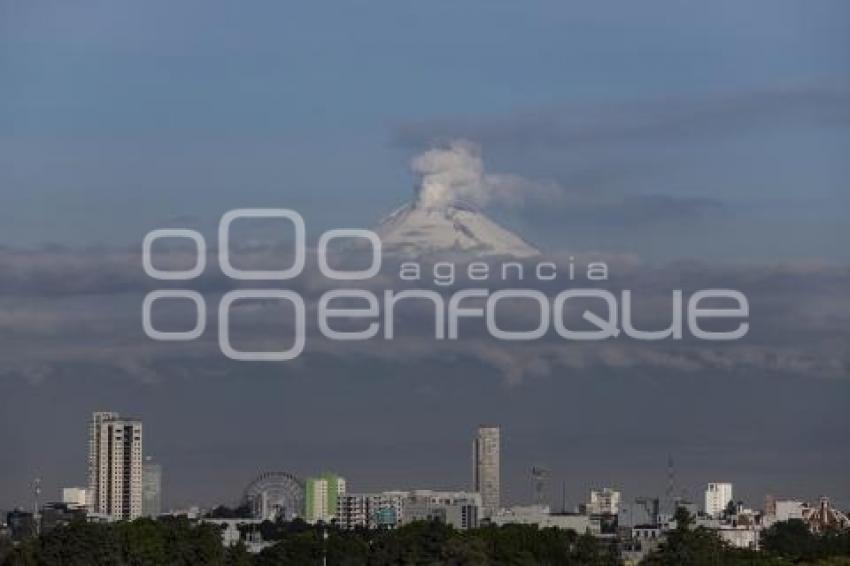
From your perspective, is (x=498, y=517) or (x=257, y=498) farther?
(x=257, y=498)

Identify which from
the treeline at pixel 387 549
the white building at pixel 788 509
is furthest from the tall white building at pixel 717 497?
the treeline at pixel 387 549

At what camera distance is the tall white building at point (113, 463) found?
8769 cm

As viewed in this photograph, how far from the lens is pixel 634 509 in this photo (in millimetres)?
96312

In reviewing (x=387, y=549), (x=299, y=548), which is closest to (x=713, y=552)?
(x=387, y=549)

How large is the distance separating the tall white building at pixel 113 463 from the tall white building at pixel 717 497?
85.5ft

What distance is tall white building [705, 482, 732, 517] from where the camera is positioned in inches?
4043

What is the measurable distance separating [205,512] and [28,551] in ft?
121

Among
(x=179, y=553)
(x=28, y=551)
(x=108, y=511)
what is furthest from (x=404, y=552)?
(x=108, y=511)

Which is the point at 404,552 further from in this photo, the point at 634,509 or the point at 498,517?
the point at 634,509

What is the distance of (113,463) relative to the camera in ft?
303

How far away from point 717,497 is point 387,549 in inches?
2131

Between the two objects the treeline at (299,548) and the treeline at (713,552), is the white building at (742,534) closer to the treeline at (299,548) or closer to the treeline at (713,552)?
the treeline at (713,552)

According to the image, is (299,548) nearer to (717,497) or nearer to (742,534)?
(742,534)

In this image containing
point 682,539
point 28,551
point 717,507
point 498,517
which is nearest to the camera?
point 682,539
